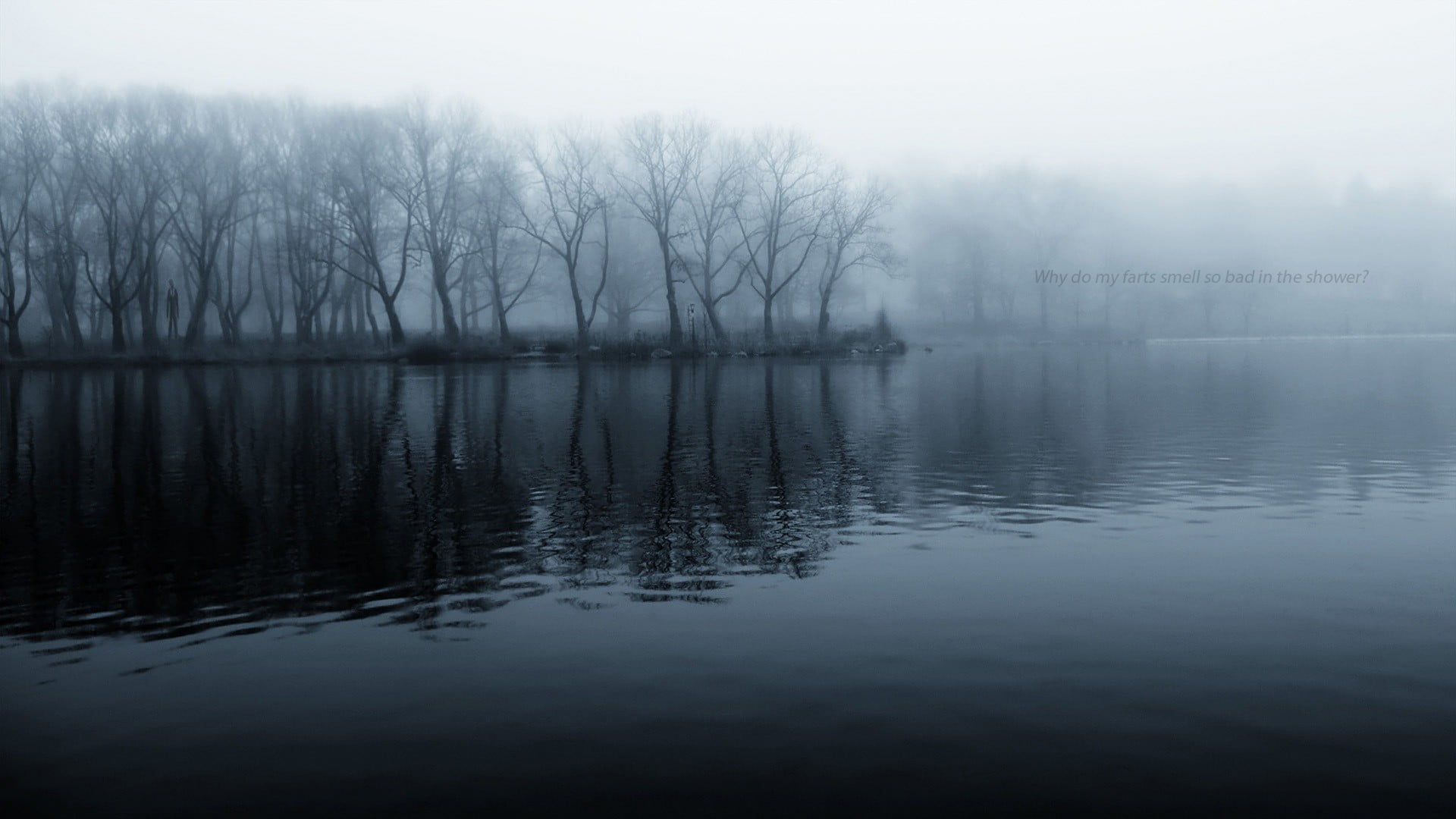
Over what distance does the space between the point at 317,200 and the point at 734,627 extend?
6556cm

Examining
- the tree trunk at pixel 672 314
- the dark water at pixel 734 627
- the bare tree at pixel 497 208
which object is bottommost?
the dark water at pixel 734 627

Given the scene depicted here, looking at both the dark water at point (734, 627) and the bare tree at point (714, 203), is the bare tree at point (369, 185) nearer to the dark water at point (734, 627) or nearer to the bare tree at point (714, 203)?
the bare tree at point (714, 203)

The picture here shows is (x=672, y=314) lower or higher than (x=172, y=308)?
lower

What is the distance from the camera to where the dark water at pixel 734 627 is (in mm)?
6406

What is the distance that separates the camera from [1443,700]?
7.30 m

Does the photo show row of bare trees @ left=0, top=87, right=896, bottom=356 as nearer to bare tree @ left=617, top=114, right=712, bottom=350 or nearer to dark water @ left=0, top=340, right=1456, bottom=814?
bare tree @ left=617, top=114, right=712, bottom=350

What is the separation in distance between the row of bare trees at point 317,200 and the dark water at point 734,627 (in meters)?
48.3

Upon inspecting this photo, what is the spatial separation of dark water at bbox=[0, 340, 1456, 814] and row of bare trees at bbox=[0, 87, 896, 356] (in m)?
48.3

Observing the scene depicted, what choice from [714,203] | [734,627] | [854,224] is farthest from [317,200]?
[734,627]

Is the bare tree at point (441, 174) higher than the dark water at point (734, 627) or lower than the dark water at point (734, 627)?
higher

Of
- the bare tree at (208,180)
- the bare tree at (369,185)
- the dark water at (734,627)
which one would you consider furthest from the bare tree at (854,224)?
the dark water at (734,627)

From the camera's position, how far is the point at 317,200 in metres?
68.0

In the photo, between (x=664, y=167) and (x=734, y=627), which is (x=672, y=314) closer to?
(x=664, y=167)

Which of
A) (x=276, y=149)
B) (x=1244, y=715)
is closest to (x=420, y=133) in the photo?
(x=276, y=149)
